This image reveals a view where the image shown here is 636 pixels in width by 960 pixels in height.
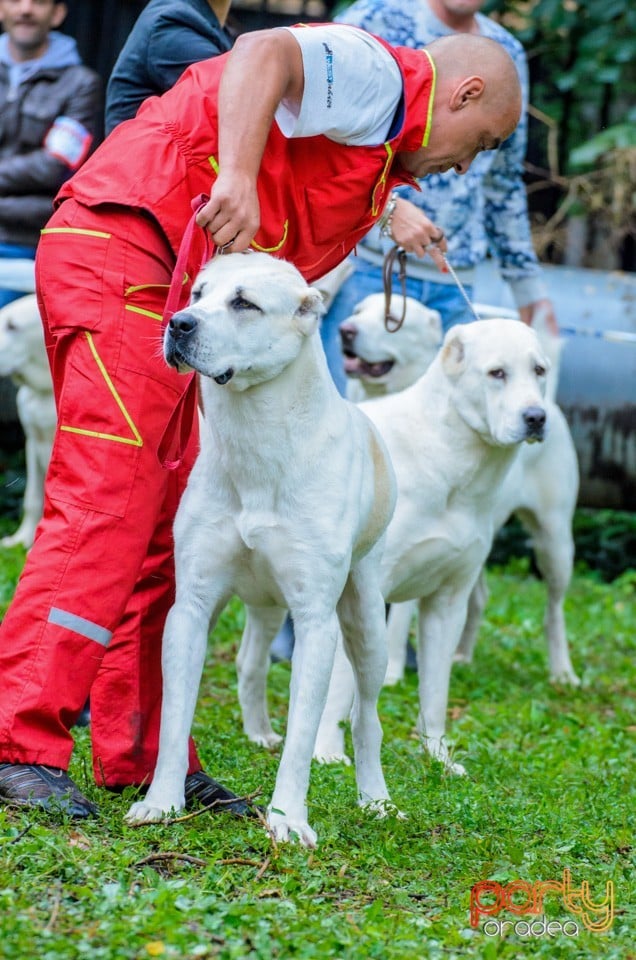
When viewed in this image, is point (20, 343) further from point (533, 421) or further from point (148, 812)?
point (148, 812)

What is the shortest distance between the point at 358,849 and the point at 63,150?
5.40 m

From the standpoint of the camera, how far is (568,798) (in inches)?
162

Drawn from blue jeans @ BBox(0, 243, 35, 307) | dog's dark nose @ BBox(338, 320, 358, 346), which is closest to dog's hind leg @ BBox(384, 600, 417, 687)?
dog's dark nose @ BBox(338, 320, 358, 346)

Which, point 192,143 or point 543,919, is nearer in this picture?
point 543,919

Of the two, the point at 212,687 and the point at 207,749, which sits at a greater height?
the point at 207,749

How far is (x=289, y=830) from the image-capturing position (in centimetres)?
317

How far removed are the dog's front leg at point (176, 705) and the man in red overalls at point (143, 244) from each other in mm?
141

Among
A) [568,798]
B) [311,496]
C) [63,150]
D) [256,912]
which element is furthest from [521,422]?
[63,150]

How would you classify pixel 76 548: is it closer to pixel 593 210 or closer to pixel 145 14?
pixel 145 14

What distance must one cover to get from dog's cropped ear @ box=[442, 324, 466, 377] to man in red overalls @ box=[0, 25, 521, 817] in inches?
59.4

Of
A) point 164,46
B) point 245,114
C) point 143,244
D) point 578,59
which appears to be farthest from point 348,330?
point 578,59

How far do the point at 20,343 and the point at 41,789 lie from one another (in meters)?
4.62

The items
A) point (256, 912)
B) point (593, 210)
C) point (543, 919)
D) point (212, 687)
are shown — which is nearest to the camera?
point (256, 912)

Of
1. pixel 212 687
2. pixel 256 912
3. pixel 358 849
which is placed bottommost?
pixel 212 687
